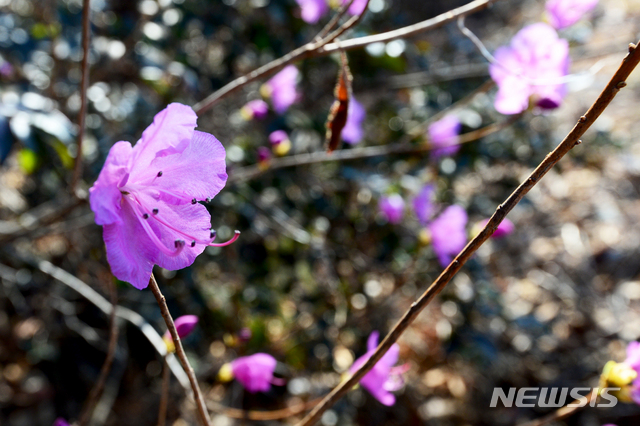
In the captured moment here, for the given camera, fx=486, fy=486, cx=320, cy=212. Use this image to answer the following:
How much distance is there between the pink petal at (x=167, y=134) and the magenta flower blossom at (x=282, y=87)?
1.22 m

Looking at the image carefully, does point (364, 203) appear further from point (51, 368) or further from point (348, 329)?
point (51, 368)

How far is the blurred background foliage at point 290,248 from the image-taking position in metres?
1.79

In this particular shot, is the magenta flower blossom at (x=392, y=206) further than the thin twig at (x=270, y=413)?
Yes

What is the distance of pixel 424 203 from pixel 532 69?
1.91 ft

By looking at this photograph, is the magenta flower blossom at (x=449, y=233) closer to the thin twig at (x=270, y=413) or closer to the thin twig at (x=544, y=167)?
the thin twig at (x=270, y=413)

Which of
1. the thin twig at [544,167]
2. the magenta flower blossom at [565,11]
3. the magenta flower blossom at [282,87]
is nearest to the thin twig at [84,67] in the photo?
the thin twig at [544,167]

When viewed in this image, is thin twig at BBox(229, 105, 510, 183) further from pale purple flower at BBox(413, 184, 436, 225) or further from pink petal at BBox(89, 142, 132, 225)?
pink petal at BBox(89, 142, 132, 225)

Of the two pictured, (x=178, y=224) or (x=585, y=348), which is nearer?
(x=178, y=224)

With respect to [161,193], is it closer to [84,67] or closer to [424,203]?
[84,67]

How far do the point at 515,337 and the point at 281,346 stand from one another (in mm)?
1077

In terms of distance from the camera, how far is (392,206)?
5.91 feet

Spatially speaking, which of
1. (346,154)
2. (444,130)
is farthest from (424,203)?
(346,154)

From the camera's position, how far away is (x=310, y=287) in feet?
6.69

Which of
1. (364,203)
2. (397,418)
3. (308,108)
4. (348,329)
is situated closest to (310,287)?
(348,329)
